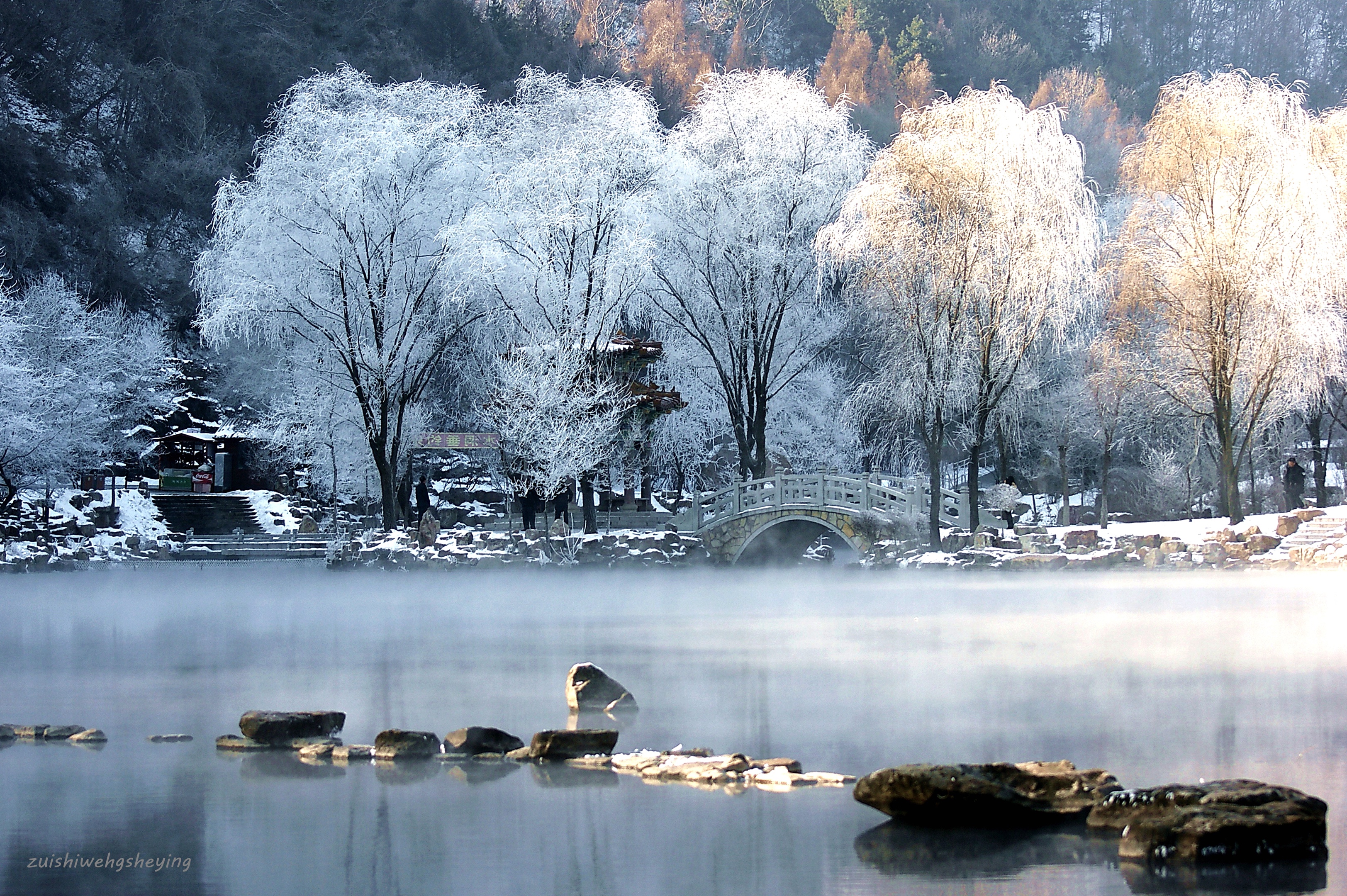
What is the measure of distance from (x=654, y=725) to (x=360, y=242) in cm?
2519

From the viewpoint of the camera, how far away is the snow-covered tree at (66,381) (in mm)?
38094

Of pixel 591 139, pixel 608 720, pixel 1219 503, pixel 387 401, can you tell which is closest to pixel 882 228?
pixel 591 139

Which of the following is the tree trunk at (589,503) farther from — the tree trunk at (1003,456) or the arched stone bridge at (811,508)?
the tree trunk at (1003,456)

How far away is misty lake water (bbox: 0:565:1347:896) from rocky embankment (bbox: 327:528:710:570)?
1082 centimetres

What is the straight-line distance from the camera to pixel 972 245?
106 ft

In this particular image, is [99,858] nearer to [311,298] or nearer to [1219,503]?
[311,298]

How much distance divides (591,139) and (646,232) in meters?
2.71

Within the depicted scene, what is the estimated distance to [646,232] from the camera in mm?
34656

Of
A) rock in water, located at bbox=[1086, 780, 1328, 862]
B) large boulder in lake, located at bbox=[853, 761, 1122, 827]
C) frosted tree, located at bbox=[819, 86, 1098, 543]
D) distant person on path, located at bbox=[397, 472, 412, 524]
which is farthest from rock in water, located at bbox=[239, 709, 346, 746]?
distant person on path, located at bbox=[397, 472, 412, 524]

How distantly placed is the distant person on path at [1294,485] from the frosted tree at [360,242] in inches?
764

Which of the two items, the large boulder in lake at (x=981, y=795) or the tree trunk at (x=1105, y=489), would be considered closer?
the large boulder in lake at (x=981, y=795)

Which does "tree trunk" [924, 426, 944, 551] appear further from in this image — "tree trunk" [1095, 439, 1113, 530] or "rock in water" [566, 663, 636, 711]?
"rock in water" [566, 663, 636, 711]

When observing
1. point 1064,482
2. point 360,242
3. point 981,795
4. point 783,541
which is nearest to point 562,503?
point 783,541

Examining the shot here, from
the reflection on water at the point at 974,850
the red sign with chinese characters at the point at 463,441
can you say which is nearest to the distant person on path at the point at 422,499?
the red sign with chinese characters at the point at 463,441
